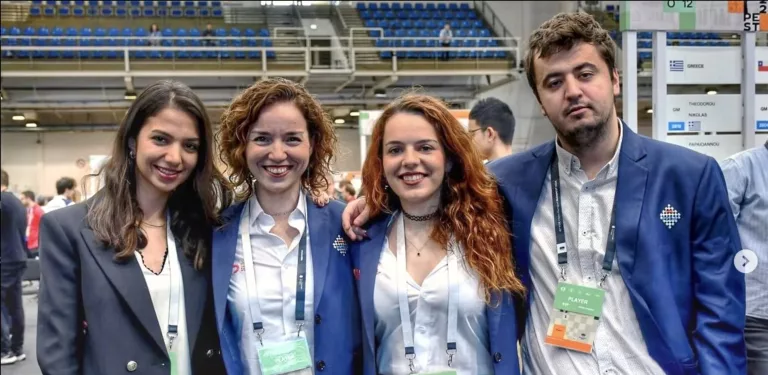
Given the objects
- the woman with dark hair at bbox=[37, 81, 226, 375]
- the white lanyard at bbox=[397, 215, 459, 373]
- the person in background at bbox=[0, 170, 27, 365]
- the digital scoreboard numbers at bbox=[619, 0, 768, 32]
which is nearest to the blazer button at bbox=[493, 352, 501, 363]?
the white lanyard at bbox=[397, 215, 459, 373]

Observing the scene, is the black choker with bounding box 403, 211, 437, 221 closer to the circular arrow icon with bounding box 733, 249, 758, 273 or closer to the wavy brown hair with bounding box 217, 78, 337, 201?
the wavy brown hair with bounding box 217, 78, 337, 201

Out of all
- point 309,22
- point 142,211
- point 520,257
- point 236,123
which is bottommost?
point 520,257

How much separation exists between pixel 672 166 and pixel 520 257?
1.75 feet

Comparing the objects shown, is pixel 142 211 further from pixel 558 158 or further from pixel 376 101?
pixel 376 101

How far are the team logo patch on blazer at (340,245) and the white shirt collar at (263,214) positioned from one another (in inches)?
5.5

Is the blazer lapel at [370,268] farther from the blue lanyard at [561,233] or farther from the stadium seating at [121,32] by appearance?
the stadium seating at [121,32]

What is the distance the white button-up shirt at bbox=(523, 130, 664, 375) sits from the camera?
186 centimetres

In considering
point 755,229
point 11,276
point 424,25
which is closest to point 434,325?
point 755,229

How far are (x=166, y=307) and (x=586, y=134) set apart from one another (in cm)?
140

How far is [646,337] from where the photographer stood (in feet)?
5.99

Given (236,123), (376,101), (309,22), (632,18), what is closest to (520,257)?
(236,123)

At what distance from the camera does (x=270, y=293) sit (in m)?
2.05

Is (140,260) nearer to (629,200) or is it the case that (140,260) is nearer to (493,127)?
(629,200)

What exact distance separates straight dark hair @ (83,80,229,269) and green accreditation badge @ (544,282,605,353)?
1.16 m
